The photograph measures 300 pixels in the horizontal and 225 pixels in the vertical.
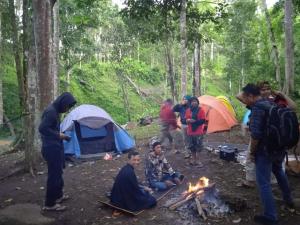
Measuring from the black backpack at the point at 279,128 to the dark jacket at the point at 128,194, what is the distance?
2.33 m

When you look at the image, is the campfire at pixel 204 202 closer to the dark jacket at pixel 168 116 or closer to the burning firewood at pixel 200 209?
the burning firewood at pixel 200 209

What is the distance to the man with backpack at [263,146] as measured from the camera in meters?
4.90

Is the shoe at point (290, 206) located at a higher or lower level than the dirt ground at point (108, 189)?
higher

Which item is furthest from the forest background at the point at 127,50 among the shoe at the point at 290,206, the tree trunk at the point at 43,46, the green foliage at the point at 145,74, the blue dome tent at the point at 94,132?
the shoe at the point at 290,206

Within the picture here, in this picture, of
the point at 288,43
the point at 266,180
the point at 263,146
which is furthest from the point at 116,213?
the point at 288,43

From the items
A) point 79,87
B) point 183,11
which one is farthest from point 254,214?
point 79,87

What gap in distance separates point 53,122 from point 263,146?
330 centimetres

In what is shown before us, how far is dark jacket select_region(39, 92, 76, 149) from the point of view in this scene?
6105mm

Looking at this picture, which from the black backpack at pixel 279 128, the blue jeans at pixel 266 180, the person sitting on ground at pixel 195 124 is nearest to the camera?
the black backpack at pixel 279 128

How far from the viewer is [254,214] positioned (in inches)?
226

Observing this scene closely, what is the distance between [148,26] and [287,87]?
10876 millimetres

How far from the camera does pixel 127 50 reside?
30.1m

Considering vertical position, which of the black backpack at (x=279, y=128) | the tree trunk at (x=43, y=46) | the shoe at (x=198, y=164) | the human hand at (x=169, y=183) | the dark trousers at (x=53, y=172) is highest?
the tree trunk at (x=43, y=46)

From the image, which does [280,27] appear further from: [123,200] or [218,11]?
[123,200]
